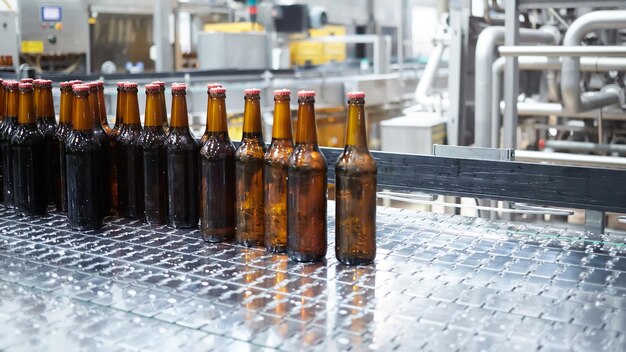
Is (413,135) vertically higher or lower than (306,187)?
lower

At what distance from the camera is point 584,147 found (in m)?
3.69

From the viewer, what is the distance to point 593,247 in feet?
4.03

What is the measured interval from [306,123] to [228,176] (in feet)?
0.65

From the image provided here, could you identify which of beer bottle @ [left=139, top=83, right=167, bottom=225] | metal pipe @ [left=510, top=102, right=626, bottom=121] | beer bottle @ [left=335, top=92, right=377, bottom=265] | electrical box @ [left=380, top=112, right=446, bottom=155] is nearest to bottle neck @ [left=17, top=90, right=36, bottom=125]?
beer bottle @ [left=139, top=83, right=167, bottom=225]

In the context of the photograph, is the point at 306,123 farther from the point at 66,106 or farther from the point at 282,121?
the point at 66,106

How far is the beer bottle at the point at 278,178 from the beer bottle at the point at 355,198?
10 cm

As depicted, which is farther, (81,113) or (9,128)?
(9,128)

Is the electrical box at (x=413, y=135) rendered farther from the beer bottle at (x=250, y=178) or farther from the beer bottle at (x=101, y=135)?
the beer bottle at (x=250, y=178)

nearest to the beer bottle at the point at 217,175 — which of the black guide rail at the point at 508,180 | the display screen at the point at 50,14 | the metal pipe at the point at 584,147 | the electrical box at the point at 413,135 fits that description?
the black guide rail at the point at 508,180

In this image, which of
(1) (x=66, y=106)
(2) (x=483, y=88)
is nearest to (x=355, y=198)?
(1) (x=66, y=106)

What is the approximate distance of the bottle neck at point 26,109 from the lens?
1391 mm

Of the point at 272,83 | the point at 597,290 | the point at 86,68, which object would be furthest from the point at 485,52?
the point at 86,68

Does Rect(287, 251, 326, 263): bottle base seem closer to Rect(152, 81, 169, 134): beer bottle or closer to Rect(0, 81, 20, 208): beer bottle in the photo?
Rect(152, 81, 169, 134): beer bottle

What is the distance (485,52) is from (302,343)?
2.56 meters
